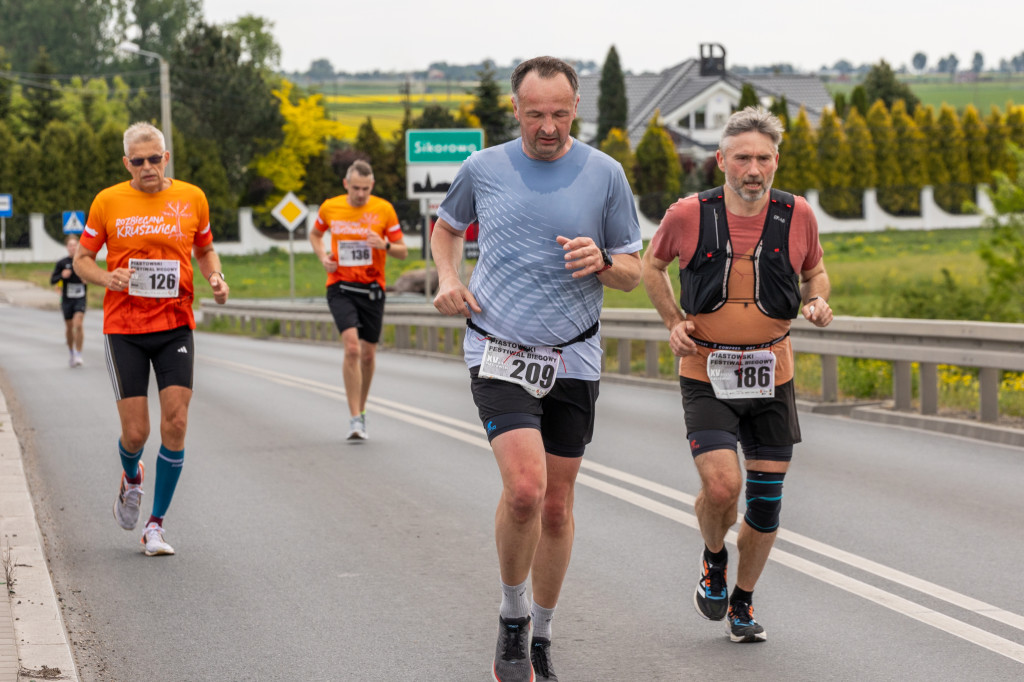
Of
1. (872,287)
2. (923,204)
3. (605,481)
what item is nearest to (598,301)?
(605,481)

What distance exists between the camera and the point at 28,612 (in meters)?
5.83

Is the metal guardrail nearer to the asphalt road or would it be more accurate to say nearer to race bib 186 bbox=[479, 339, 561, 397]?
the asphalt road

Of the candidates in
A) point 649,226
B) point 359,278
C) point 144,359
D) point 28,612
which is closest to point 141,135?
point 144,359

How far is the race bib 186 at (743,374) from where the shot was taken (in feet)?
18.5

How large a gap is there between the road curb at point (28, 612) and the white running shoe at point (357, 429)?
390 cm

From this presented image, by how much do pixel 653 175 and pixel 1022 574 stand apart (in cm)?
7228

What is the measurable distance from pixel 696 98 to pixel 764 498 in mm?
102614

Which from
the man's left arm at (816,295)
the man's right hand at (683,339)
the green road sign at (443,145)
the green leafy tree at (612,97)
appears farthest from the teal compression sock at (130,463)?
the green leafy tree at (612,97)

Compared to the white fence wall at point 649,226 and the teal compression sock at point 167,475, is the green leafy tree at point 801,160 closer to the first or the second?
the white fence wall at point 649,226

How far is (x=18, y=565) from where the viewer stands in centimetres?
664

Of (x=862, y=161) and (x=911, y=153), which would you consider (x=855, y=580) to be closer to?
(x=862, y=161)

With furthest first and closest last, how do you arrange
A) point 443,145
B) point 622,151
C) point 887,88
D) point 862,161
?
1. point 887,88
2. point 622,151
3. point 862,161
4. point 443,145

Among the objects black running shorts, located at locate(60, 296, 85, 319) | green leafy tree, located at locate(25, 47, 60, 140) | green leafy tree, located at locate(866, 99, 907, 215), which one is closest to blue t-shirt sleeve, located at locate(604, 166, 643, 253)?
black running shorts, located at locate(60, 296, 85, 319)

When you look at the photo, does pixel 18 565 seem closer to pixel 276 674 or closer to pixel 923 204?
pixel 276 674
